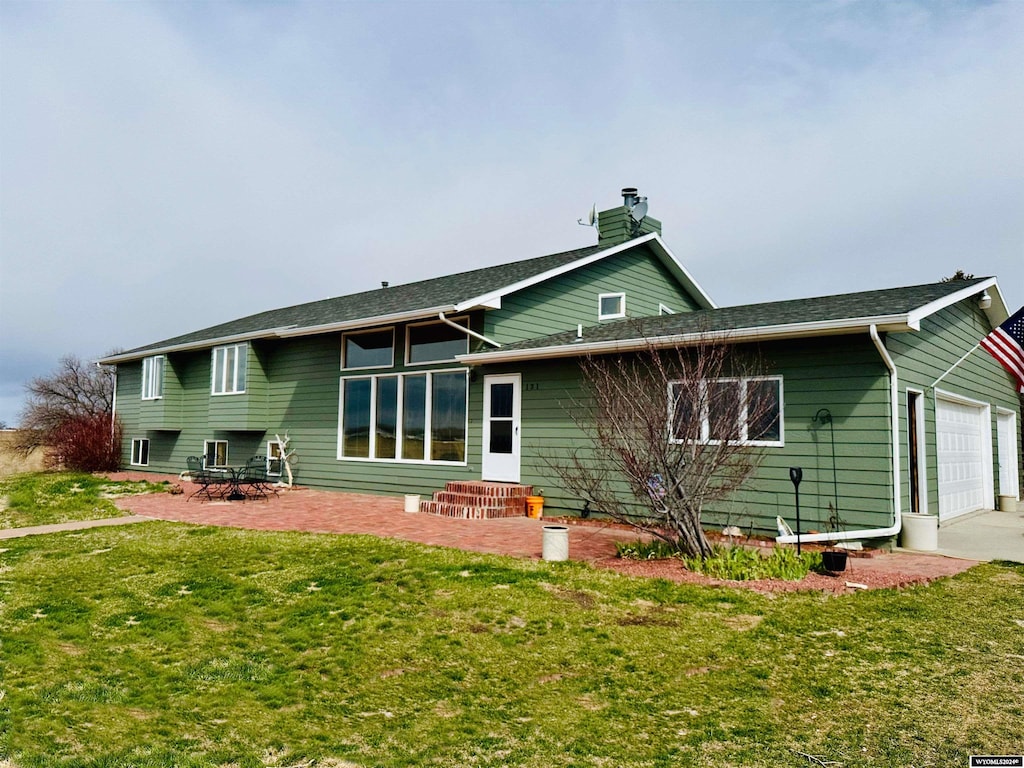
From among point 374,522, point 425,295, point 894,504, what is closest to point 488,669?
point 894,504

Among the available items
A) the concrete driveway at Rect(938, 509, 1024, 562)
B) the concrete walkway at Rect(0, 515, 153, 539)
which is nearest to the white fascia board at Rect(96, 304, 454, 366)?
the concrete walkway at Rect(0, 515, 153, 539)

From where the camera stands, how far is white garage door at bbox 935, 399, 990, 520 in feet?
37.7

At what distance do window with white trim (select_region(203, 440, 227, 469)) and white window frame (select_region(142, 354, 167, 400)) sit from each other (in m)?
2.51

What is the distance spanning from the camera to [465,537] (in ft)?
31.5

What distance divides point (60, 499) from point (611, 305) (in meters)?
12.7

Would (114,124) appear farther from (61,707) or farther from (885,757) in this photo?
(885,757)

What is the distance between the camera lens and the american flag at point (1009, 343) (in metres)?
10.8

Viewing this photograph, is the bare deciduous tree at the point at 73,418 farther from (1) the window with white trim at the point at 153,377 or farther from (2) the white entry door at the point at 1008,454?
(2) the white entry door at the point at 1008,454

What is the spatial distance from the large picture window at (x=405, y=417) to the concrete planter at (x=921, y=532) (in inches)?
307

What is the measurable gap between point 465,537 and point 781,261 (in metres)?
19.4

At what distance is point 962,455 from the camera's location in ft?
41.9

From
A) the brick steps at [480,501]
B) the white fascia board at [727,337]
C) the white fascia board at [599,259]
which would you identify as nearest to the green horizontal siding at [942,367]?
the white fascia board at [727,337]

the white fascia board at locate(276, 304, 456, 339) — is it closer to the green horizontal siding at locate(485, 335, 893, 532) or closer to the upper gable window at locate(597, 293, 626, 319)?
the upper gable window at locate(597, 293, 626, 319)

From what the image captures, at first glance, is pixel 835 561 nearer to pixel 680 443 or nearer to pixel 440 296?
pixel 680 443
